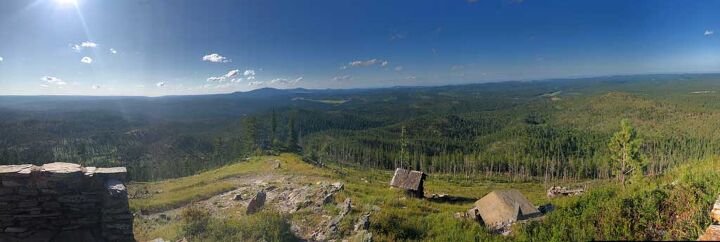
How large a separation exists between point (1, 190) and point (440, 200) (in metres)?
30.0

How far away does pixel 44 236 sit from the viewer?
12281mm

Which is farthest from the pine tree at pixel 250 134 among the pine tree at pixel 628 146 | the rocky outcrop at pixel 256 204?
the pine tree at pixel 628 146

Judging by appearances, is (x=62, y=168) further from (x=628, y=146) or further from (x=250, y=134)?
(x=250, y=134)

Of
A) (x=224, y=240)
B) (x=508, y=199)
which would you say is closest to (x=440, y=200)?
(x=508, y=199)

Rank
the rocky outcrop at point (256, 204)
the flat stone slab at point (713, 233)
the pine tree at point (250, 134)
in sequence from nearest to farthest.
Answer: the flat stone slab at point (713, 233)
the rocky outcrop at point (256, 204)
the pine tree at point (250, 134)

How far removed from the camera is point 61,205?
12359mm

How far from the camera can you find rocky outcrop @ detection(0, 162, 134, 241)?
12.0 m

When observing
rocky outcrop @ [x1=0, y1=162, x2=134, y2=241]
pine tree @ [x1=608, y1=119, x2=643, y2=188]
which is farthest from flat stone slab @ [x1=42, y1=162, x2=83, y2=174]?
pine tree @ [x1=608, y1=119, x2=643, y2=188]

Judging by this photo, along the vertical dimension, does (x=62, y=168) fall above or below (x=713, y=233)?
above

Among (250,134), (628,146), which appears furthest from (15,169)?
(250,134)

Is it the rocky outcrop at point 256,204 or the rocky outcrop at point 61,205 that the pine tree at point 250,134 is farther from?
the rocky outcrop at point 61,205

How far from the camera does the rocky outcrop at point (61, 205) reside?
12.0 m

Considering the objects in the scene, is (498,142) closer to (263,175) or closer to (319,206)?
(263,175)

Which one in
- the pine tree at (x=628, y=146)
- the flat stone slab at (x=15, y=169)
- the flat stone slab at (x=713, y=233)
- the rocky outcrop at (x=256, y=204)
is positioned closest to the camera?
the flat stone slab at (x=713, y=233)
